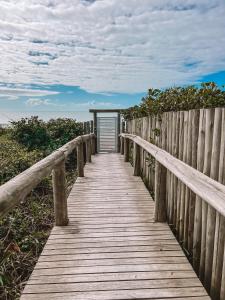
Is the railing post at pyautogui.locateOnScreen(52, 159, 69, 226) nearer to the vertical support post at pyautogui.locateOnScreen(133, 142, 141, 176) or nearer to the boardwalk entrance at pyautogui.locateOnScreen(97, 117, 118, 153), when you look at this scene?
the vertical support post at pyautogui.locateOnScreen(133, 142, 141, 176)

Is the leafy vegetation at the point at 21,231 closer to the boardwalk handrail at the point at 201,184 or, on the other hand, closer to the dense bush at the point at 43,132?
the boardwalk handrail at the point at 201,184

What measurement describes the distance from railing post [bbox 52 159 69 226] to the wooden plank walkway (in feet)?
0.46

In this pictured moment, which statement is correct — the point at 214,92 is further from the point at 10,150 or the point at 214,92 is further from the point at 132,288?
the point at 10,150

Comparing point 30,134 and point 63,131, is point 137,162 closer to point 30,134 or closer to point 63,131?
point 63,131

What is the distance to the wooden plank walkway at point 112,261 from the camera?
2.21 metres

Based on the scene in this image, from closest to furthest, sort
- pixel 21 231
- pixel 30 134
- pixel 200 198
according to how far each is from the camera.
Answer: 1. pixel 200 198
2. pixel 21 231
3. pixel 30 134

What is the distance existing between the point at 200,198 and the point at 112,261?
115 centimetres

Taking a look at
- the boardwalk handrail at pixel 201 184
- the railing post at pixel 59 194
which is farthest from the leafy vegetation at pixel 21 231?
the boardwalk handrail at pixel 201 184

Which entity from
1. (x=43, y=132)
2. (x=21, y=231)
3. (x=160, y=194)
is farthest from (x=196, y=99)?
(x=43, y=132)

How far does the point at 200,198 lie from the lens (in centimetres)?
249

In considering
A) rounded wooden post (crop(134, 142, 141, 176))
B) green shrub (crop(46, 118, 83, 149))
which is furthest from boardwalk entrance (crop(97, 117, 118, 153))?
rounded wooden post (crop(134, 142, 141, 176))

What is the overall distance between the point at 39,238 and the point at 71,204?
2.53 feet

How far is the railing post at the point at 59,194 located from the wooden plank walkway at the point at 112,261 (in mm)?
140

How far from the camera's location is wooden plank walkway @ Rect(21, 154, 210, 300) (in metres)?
2.21
